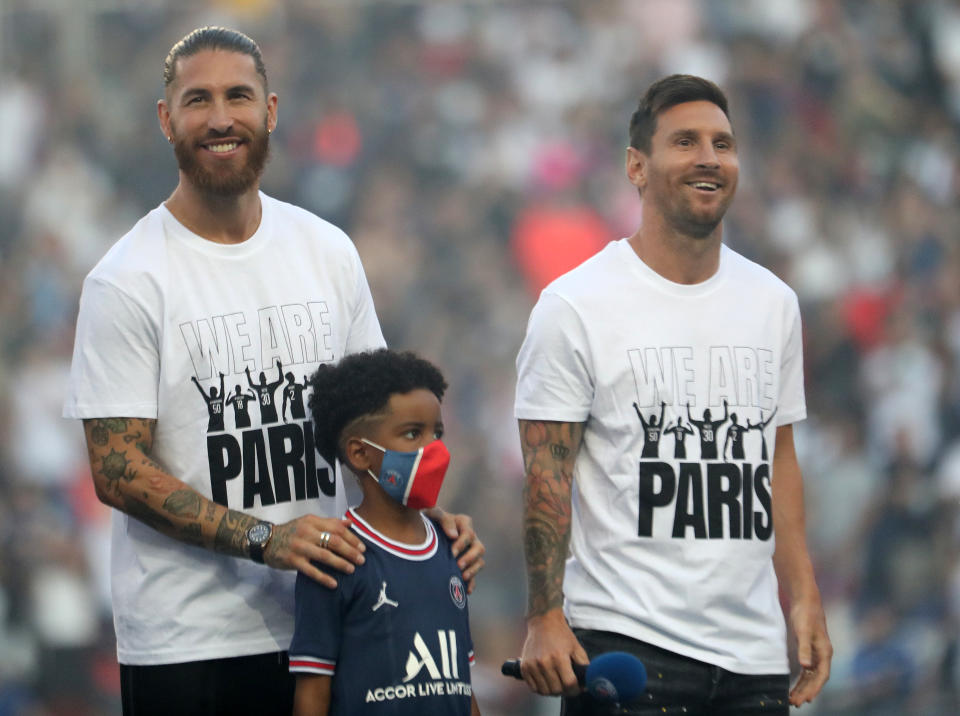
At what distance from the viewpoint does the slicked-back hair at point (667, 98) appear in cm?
344

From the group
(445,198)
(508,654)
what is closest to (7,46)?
(445,198)

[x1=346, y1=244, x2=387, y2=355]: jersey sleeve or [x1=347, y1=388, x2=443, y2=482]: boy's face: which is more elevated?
[x1=346, y1=244, x2=387, y2=355]: jersey sleeve

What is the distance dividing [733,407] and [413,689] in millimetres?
996

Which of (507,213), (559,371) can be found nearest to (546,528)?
(559,371)

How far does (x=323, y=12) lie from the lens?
10453 mm

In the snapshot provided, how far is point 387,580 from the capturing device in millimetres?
2859

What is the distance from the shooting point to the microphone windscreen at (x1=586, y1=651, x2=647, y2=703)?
110 inches

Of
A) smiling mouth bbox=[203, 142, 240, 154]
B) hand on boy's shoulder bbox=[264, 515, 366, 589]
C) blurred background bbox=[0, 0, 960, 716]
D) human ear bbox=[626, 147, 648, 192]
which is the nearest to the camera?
hand on boy's shoulder bbox=[264, 515, 366, 589]

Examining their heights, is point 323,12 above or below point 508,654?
above

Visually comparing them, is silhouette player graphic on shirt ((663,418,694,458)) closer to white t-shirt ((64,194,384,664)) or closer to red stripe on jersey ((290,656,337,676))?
white t-shirt ((64,194,384,664))

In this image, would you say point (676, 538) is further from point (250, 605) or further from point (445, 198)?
point (445, 198)

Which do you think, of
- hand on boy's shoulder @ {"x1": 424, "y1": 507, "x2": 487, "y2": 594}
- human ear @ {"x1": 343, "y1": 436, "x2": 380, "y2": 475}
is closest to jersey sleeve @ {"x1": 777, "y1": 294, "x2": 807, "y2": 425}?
hand on boy's shoulder @ {"x1": 424, "y1": 507, "x2": 487, "y2": 594}

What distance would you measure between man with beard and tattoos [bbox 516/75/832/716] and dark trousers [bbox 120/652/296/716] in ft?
1.76

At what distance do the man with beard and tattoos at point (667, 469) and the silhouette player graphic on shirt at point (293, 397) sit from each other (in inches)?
21.2
